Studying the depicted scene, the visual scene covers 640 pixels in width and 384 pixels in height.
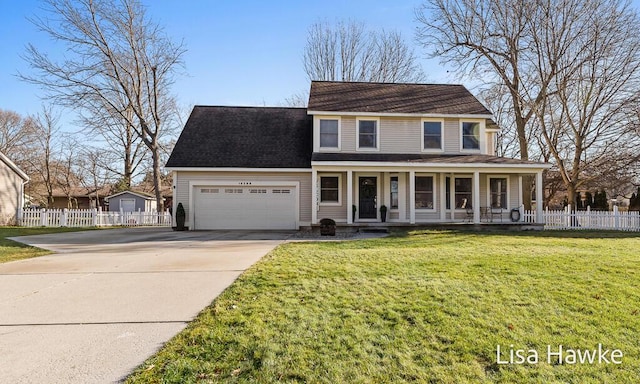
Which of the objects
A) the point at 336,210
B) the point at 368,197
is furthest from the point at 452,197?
the point at 336,210

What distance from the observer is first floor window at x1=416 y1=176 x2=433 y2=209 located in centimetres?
1638

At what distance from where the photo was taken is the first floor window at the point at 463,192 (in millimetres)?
16484

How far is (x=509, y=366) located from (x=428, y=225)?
40.3 feet

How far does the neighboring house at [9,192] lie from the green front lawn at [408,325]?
22.3 meters

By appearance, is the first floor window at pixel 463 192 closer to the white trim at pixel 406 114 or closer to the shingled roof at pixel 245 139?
the white trim at pixel 406 114

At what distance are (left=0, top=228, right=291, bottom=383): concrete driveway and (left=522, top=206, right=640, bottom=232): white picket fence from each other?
611 inches

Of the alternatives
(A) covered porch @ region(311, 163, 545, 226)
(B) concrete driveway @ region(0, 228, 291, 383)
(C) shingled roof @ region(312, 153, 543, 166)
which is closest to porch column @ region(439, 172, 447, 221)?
(A) covered porch @ region(311, 163, 545, 226)

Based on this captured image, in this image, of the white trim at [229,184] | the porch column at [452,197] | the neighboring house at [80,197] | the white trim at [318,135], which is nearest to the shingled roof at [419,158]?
the white trim at [318,135]

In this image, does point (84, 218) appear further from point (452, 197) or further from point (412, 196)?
point (452, 197)

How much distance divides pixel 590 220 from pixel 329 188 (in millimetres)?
12920

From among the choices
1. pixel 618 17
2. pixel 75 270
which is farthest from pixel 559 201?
pixel 75 270

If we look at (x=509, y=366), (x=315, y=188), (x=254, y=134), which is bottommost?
(x=509, y=366)

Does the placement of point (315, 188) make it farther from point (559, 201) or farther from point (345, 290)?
point (559, 201)

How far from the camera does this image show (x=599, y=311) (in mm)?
4180
